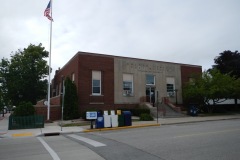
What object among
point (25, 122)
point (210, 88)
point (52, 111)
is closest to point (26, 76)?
point (52, 111)

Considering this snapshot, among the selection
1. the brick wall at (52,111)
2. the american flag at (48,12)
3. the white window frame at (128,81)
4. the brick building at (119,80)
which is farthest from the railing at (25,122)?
the white window frame at (128,81)

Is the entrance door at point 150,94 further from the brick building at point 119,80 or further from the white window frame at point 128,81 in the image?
the white window frame at point 128,81

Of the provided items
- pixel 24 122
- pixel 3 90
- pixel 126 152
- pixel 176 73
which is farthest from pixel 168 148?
pixel 3 90

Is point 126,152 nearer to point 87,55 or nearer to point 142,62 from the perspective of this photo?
point 87,55

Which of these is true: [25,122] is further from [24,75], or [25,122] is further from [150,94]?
[24,75]

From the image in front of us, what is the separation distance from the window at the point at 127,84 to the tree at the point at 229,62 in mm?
20306

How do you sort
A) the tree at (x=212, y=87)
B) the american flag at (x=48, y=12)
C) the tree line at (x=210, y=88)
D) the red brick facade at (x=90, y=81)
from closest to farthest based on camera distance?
the american flag at (x=48, y=12), the red brick facade at (x=90, y=81), the tree at (x=212, y=87), the tree line at (x=210, y=88)

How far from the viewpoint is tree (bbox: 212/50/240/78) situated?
40031 millimetres

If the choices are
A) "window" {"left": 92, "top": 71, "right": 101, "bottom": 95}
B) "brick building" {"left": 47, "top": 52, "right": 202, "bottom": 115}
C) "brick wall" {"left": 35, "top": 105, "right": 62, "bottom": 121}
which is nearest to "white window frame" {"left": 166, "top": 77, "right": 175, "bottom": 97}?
"brick building" {"left": 47, "top": 52, "right": 202, "bottom": 115}

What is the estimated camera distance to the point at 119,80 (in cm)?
2923

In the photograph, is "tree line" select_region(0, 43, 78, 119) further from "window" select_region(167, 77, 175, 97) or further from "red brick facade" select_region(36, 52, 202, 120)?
"window" select_region(167, 77, 175, 97)

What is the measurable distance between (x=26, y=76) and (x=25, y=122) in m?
18.9

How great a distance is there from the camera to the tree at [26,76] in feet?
120

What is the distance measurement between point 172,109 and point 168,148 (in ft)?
69.9
